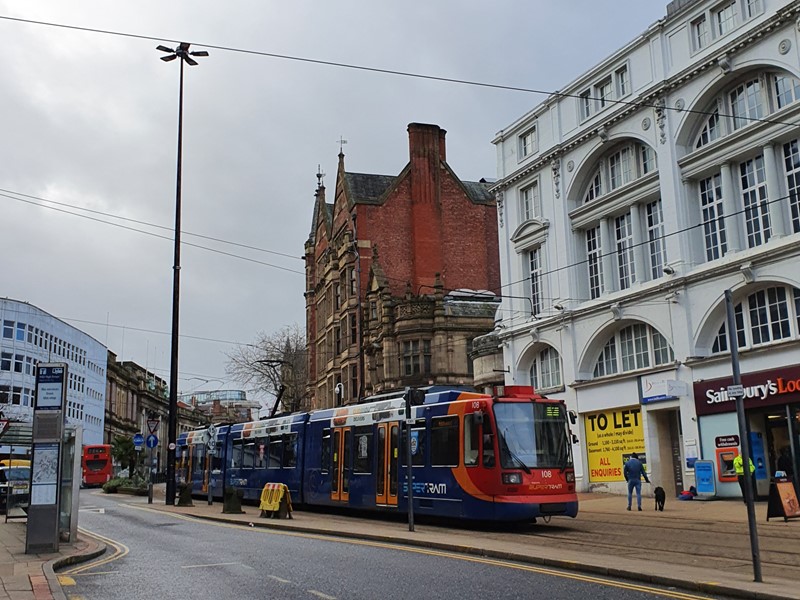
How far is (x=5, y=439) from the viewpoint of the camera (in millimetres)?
22672

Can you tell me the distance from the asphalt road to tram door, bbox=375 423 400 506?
4.71 m

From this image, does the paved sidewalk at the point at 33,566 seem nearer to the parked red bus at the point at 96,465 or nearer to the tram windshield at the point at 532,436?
the tram windshield at the point at 532,436

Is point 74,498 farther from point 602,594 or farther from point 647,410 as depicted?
point 647,410

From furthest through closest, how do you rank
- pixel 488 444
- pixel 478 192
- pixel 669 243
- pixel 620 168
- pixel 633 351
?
pixel 478 192 → pixel 620 168 → pixel 633 351 → pixel 669 243 → pixel 488 444

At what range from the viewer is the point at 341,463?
2439 cm

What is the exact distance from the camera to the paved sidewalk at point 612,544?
1053cm

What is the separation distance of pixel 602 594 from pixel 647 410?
21664 mm

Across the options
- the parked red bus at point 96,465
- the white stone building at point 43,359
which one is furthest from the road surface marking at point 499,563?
the parked red bus at point 96,465

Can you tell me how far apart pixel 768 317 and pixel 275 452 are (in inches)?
629

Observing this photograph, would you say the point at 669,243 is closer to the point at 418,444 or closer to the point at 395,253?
the point at 418,444

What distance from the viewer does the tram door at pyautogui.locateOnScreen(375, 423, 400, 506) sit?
21625 millimetres

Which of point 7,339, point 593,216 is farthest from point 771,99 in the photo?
point 7,339

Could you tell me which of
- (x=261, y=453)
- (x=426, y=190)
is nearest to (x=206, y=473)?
(x=261, y=453)

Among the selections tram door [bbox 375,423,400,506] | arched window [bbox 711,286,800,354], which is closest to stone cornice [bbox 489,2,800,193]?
arched window [bbox 711,286,800,354]
